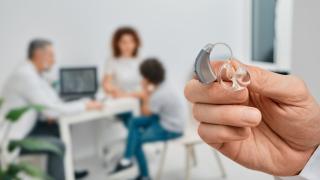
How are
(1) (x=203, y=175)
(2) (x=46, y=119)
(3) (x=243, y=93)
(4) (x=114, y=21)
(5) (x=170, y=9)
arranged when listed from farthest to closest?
(5) (x=170, y=9) → (4) (x=114, y=21) → (1) (x=203, y=175) → (2) (x=46, y=119) → (3) (x=243, y=93)

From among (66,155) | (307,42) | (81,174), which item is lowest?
(81,174)

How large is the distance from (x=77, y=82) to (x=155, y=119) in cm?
64

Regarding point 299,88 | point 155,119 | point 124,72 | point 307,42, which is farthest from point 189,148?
point 299,88

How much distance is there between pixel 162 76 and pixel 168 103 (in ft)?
0.61

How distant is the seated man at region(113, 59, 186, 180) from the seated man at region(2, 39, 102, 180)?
1.15ft

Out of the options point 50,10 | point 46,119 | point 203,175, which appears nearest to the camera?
point 46,119

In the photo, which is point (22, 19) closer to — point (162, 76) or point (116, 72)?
point (116, 72)

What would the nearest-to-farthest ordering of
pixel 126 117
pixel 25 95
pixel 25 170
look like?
pixel 25 170, pixel 25 95, pixel 126 117

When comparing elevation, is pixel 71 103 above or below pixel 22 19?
below

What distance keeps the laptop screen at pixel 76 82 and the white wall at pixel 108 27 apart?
215 mm

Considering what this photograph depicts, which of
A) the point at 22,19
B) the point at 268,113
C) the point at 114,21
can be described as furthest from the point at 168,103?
the point at 268,113

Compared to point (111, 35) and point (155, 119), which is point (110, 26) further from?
point (155, 119)

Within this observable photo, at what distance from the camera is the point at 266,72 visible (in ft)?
1.24

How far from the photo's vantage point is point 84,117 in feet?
7.36
